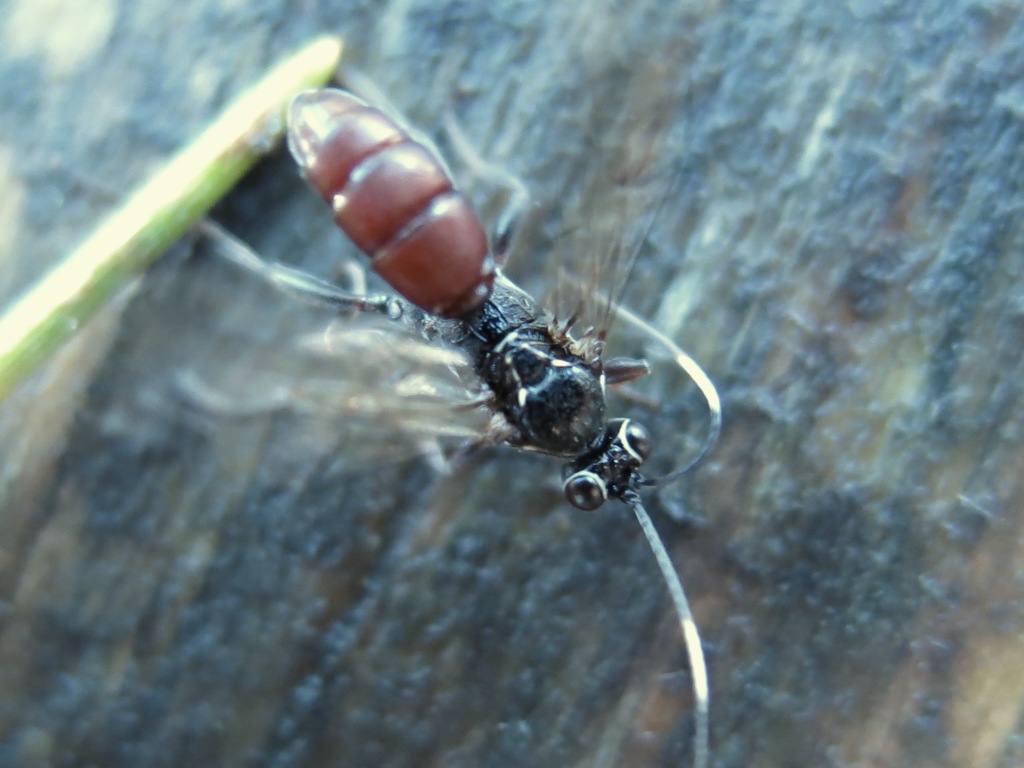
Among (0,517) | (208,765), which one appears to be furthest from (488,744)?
(0,517)

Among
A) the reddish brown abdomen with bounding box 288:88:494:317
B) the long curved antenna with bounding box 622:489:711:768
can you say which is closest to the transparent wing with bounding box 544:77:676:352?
the reddish brown abdomen with bounding box 288:88:494:317

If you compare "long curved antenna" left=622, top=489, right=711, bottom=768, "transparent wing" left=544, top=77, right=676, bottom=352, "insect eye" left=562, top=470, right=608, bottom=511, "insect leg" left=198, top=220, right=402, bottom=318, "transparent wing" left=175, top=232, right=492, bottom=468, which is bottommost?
"long curved antenna" left=622, top=489, right=711, bottom=768

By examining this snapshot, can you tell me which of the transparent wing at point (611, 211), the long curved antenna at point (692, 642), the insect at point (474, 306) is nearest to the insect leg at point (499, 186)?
the insect at point (474, 306)

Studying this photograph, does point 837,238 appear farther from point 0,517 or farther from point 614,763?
point 0,517

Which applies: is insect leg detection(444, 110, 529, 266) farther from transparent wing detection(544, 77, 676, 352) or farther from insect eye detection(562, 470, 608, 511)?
insect eye detection(562, 470, 608, 511)

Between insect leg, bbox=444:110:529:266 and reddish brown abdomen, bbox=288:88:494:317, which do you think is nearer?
reddish brown abdomen, bbox=288:88:494:317

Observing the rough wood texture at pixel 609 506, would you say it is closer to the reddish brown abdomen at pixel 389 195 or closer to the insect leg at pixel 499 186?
the insect leg at pixel 499 186
